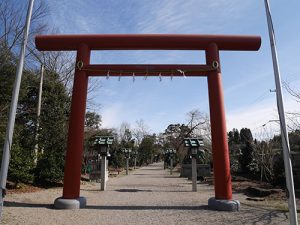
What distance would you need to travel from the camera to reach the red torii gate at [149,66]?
1003 cm

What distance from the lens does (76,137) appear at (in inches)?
394

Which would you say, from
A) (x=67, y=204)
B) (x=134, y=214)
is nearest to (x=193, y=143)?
(x=134, y=214)

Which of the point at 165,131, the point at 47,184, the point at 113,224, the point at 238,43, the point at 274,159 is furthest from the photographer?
the point at 165,131

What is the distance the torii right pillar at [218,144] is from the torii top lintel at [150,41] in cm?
38

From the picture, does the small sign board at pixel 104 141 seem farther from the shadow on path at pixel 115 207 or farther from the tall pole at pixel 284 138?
the tall pole at pixel 284 138

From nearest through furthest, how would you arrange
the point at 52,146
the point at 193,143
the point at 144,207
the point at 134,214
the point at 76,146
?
the point at 134,214 → the point at 76,146 → the point at 144,207 → the point at 52,146 → the point at 193,143

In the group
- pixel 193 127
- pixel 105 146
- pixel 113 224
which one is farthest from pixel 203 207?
pixel 193 127

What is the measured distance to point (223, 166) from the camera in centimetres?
986

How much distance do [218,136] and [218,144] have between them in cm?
25

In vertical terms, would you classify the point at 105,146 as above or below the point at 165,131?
below

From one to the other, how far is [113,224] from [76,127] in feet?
12.0

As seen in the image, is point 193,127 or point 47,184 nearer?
point 47,184

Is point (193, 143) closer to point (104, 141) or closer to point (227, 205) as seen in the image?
point (104, 141)

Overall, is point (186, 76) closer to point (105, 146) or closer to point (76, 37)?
point (76, 37)
